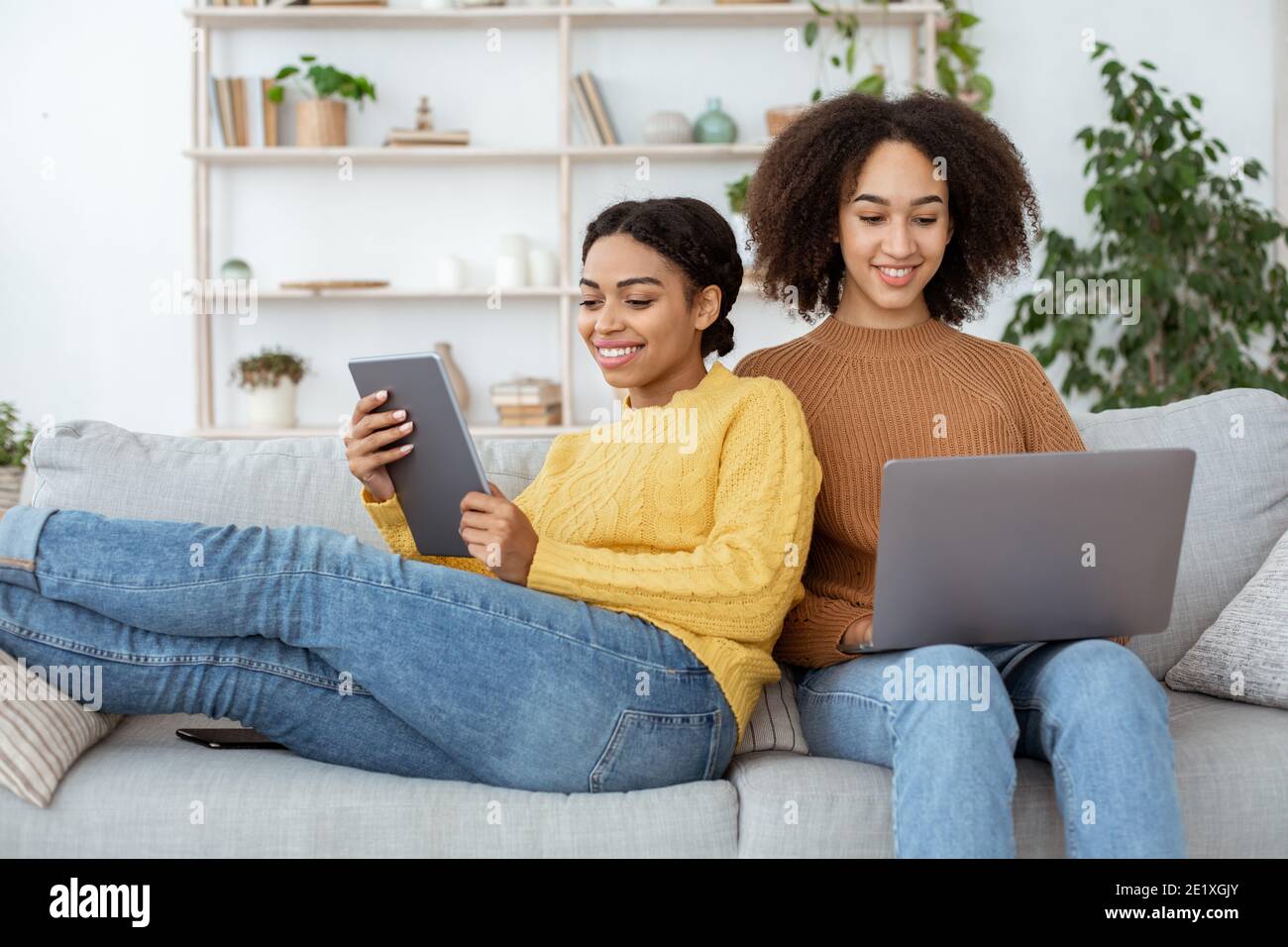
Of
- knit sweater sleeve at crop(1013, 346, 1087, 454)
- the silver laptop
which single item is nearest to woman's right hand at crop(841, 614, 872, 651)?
the silver laptop

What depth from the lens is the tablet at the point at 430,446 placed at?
4.51 feet

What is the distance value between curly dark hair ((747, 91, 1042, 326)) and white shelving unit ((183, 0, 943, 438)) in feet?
6.24

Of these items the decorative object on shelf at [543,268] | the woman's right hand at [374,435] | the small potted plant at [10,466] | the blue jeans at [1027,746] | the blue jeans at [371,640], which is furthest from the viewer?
the decorative object on shelf at [543,268]

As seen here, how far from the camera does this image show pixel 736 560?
4.50 feet

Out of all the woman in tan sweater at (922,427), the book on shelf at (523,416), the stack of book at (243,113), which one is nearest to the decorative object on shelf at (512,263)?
the book on shelf at (523,416)

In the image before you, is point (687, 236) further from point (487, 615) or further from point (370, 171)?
point (370, 171)

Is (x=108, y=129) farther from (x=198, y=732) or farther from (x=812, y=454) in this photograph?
(x=812, y=454)

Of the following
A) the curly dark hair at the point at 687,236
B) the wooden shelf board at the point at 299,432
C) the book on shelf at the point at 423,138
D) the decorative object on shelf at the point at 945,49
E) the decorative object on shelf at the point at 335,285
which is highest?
the decorative object on shelf at the point at 945,49

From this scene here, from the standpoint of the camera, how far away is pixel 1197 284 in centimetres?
357

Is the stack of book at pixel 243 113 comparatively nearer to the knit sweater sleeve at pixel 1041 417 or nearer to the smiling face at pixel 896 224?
the smiling face at pixel 896 224

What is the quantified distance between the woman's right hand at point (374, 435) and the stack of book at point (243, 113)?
2.51m

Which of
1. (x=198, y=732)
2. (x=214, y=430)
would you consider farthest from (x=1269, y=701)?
(x=214, y=430)

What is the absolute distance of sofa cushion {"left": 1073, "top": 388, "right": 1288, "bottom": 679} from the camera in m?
1.75
